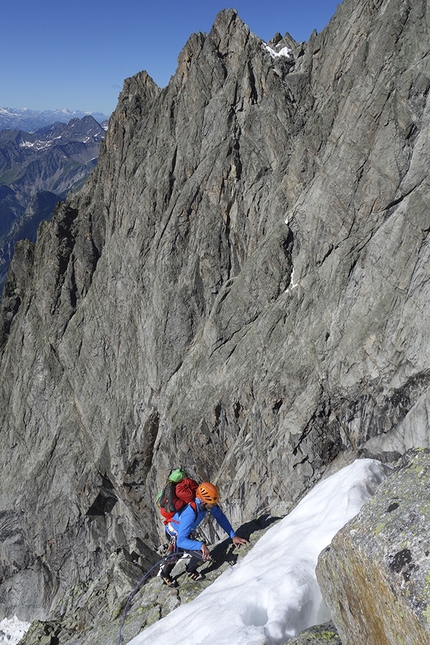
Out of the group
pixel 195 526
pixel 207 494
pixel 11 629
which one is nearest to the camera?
pixel 207 494

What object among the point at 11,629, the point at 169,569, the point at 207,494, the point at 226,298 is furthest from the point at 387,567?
the point at 11,629

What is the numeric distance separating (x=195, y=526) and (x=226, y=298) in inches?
1171

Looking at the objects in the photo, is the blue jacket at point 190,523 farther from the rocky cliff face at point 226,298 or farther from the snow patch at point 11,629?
the snow patch at point 11,629

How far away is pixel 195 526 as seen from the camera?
13.3m

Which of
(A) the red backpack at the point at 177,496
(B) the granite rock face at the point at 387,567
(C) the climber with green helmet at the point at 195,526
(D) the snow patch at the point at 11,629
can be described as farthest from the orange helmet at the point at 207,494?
(D) the snow patch at the point at 11,629

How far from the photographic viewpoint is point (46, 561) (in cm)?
5466

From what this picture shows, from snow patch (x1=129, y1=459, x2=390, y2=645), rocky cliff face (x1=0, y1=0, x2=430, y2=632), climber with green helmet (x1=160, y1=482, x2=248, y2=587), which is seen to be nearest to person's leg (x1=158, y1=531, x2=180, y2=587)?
climber with green helmet (x1=160, y1=482, x2=248, y2=587)

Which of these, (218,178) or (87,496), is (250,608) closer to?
(218,178)

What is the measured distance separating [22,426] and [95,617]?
1949 inches

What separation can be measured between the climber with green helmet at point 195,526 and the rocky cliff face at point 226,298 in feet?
12.8

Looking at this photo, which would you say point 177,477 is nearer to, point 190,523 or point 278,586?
point 190,523

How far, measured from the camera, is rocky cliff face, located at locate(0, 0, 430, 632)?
2986cm

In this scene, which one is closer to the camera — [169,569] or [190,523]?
[190,523]

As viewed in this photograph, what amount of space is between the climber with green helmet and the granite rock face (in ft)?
16.3
